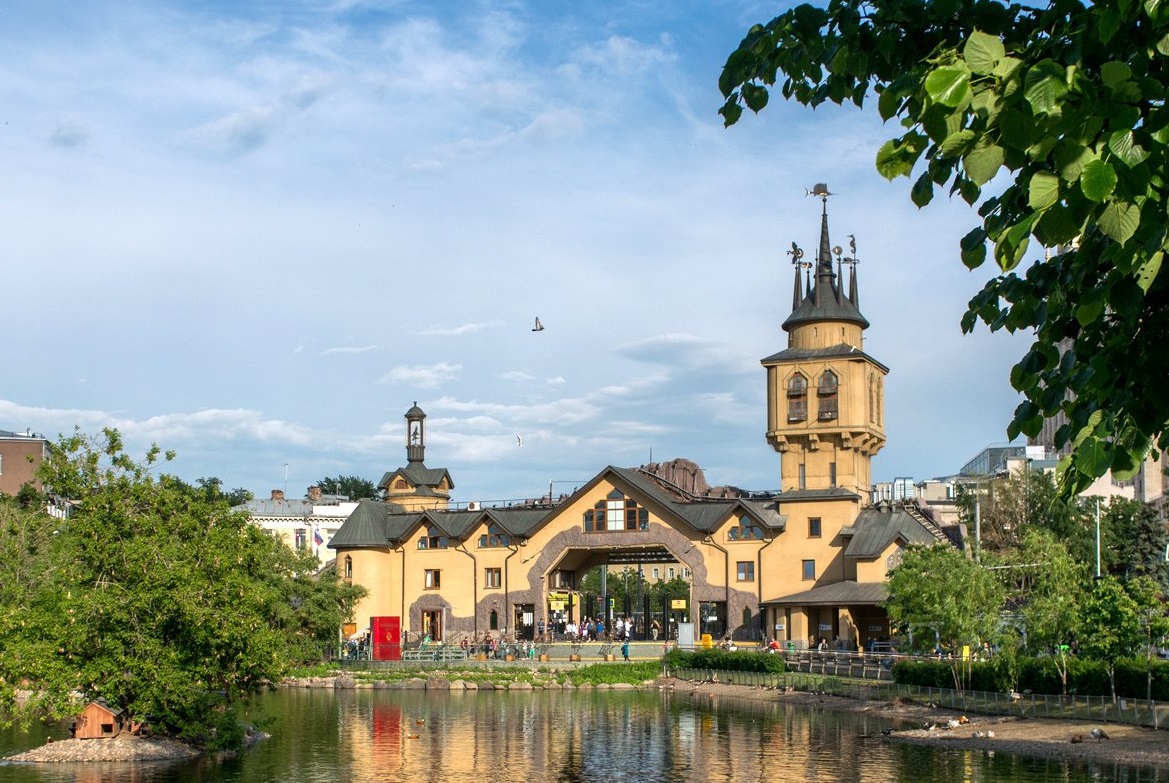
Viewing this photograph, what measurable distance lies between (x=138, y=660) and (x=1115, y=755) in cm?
2755

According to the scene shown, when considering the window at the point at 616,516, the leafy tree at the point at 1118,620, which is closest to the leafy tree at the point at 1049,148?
the leafy tree at the point at 1118,620

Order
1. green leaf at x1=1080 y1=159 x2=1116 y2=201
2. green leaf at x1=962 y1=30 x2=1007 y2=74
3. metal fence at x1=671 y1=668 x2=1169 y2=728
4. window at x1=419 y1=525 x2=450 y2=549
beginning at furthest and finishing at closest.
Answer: window at x1=419 y1=525 x2=450 y2=549, metal fence at x1=671 y1=668 x2=1169 y2=728, green leaf at x1=962 y1=30 x2=1007 y2=74, green leaf at x1=1080 y1=159 x2=1116 y2=201

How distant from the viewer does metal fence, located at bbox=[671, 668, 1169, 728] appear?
Result: 139 ft

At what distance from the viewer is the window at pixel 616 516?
82.1 metres

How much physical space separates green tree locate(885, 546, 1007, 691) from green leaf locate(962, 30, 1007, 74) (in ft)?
156

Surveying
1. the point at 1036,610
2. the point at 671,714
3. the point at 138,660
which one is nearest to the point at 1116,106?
the point at 138,660

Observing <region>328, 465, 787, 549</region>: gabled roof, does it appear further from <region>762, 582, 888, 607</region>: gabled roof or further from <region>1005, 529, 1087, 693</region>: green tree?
<region>1005, 529, 1087, 693</region>: green tree

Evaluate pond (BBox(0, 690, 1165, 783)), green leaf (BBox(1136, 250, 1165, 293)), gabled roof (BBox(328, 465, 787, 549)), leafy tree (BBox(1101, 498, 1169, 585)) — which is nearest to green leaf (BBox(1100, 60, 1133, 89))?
green leaf (BBox(1136, 250, 1165, 293))

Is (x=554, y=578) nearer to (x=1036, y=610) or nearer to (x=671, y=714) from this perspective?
(x=671, y=714)

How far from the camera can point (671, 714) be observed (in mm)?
55344

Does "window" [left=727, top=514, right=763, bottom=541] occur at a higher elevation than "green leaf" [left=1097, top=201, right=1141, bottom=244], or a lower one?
lower

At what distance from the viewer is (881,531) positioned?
75125mm

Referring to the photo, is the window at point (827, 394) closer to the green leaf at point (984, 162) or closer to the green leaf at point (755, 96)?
the green leaf at point (755, 96)

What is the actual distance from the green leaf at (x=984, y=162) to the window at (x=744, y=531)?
73.8m
